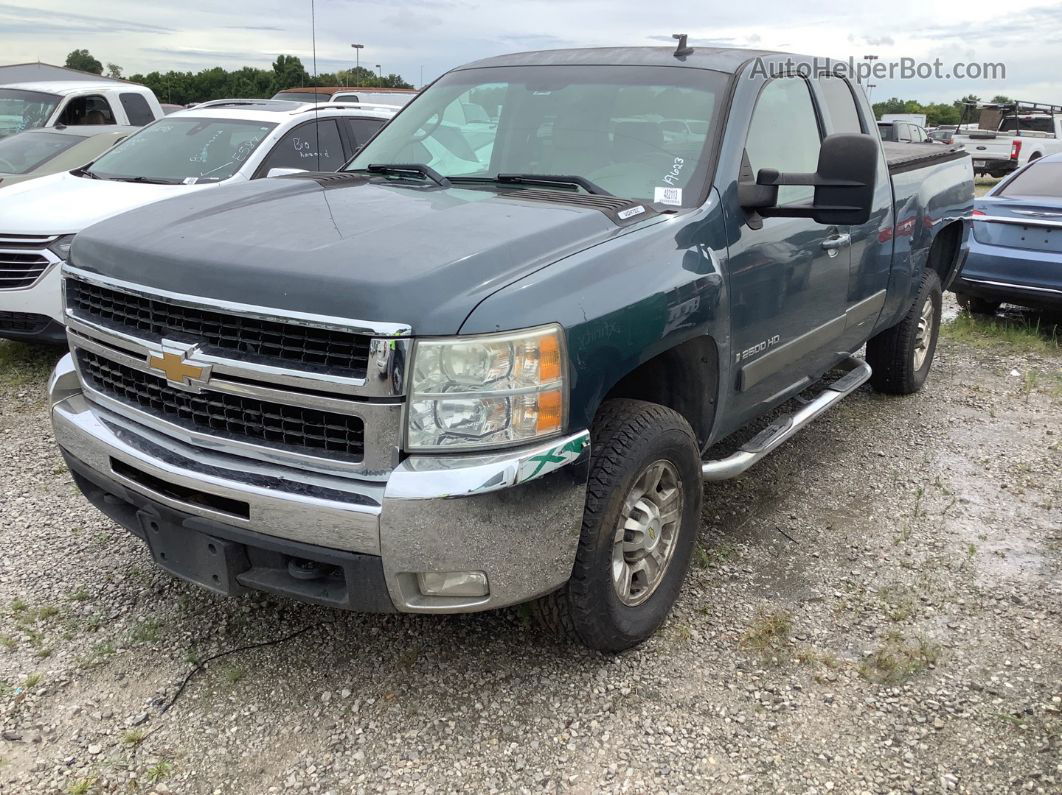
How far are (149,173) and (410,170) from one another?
3.98m

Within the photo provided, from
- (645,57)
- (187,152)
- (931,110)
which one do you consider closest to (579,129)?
(645,57)

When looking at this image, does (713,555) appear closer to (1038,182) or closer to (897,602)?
(897,602)

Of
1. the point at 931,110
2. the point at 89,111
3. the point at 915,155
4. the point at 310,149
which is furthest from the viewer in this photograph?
the point at 931,110

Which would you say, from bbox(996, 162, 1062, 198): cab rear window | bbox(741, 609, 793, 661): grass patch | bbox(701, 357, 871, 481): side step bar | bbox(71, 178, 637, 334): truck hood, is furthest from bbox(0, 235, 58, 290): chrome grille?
bbox(996, 162, 1062, 198): cab rear window

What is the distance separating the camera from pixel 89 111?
11.5 metres

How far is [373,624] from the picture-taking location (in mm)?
3250

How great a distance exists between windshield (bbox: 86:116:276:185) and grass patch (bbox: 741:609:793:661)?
16.3ft

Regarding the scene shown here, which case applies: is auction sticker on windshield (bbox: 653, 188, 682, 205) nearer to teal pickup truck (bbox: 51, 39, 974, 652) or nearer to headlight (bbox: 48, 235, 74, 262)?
teal pickup truck (bbox: 51, 39, 974, 652)

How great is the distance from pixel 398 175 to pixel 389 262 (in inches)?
54.6

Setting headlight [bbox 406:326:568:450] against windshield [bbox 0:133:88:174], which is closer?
headlight [bbox 406:326:568:450]

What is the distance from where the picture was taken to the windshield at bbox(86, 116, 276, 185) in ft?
22.1

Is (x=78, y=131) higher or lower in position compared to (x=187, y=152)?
lower

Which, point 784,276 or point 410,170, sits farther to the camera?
point 410,170

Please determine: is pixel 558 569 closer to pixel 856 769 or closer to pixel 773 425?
pixel 856 769
